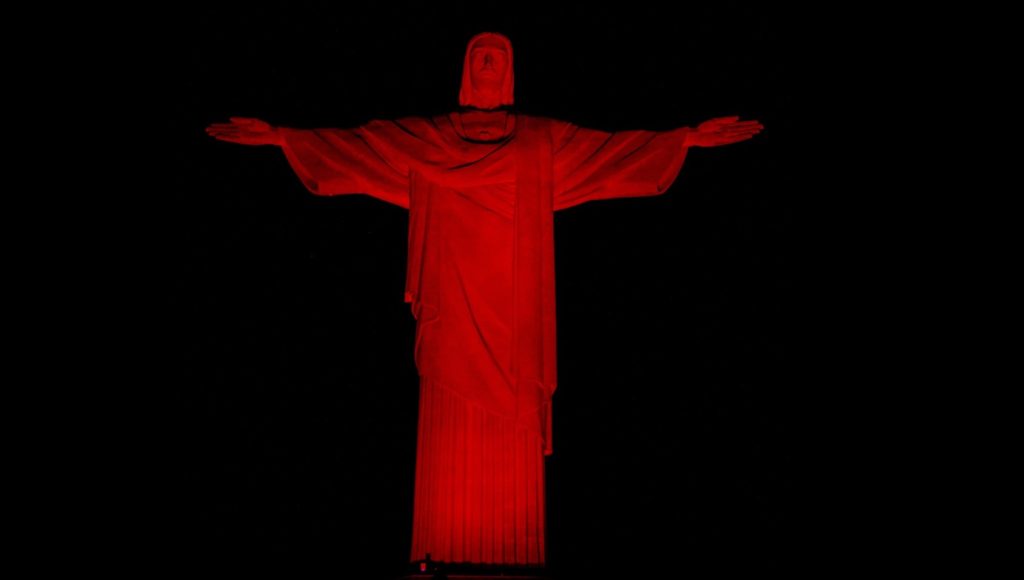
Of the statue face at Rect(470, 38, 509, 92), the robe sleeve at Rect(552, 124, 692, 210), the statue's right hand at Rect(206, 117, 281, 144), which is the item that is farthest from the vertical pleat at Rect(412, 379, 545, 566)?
the statue face at Rect(470, 38, 509, 92)

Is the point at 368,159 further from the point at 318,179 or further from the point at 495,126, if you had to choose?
the point at 495,126

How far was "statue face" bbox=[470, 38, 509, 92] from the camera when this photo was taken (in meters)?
4.34

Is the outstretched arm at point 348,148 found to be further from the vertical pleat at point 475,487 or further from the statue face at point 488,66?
the vertical pleat at point 475,487

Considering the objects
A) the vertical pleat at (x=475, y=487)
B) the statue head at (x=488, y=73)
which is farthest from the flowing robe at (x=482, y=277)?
the statue head at (x=488, y=73)

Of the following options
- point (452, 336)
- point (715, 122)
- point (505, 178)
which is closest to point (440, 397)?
point (452, 336)

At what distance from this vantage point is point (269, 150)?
5.55 meters

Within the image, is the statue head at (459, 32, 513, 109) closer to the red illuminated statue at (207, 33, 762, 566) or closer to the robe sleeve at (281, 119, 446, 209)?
the red illuminated statue at (207, 33, 762, 566)

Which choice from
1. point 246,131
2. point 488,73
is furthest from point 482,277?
point 246,131

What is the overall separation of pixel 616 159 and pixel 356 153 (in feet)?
3.58

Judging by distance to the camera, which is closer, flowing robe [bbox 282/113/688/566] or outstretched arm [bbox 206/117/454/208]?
flowing robe [bbox 282/113/688/566]

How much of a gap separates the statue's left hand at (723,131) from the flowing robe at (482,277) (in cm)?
7

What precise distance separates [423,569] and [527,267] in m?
1.19

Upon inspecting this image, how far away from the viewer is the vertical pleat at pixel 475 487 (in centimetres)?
362

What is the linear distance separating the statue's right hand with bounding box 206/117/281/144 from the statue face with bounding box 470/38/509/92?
0.89 meters
